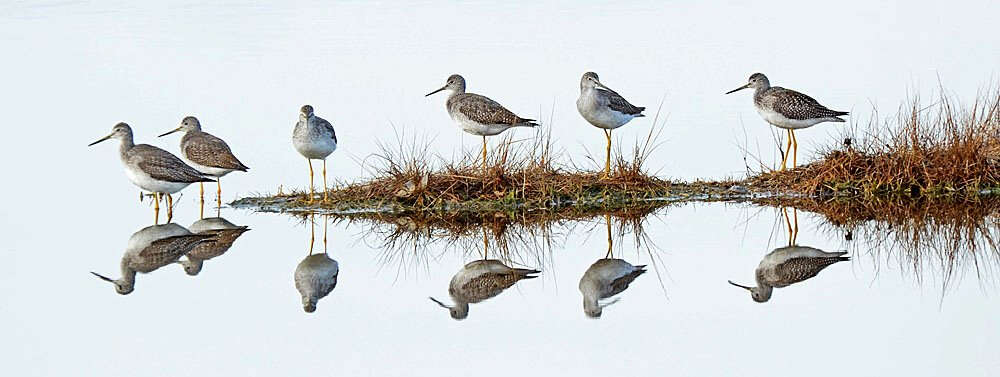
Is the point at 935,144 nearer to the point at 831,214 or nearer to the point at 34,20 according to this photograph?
the point at 831,214

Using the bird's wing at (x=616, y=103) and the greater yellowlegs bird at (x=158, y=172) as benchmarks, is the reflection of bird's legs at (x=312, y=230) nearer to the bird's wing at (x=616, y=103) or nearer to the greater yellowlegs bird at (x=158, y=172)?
the greater yellowlegs bird at (x=158, y=172)

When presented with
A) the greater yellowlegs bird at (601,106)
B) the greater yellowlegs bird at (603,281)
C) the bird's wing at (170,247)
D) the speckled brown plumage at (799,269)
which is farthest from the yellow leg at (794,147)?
the bird's wing at (170,247)

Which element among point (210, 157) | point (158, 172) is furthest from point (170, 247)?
point (210, 157)

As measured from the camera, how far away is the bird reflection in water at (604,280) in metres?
10.3

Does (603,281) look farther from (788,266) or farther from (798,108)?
(798,108)

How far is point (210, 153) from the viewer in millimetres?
15133

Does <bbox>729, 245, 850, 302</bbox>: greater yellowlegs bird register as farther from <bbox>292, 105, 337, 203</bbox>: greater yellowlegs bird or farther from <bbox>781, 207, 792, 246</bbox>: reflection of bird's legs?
<bbox>292, 105, 337, 203</bbox>: greater yellowlegs bird

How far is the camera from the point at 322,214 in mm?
13992

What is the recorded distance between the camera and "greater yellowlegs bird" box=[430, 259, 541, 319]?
10.6 meters

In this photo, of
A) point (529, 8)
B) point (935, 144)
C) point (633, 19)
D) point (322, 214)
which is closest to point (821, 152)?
point (935, 144)

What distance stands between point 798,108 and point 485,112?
322 cm

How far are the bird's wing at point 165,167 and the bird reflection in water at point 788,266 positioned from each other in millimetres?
5486

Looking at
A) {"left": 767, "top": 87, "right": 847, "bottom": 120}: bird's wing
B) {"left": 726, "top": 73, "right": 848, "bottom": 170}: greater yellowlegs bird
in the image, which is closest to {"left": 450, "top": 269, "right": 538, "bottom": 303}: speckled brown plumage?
{"left": 726, "top": 73, "right": 848, "bottom": 170}: greater yellowlegs bird

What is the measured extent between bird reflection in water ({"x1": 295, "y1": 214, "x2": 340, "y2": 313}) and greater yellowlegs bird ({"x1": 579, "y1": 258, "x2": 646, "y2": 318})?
6.01 ft
